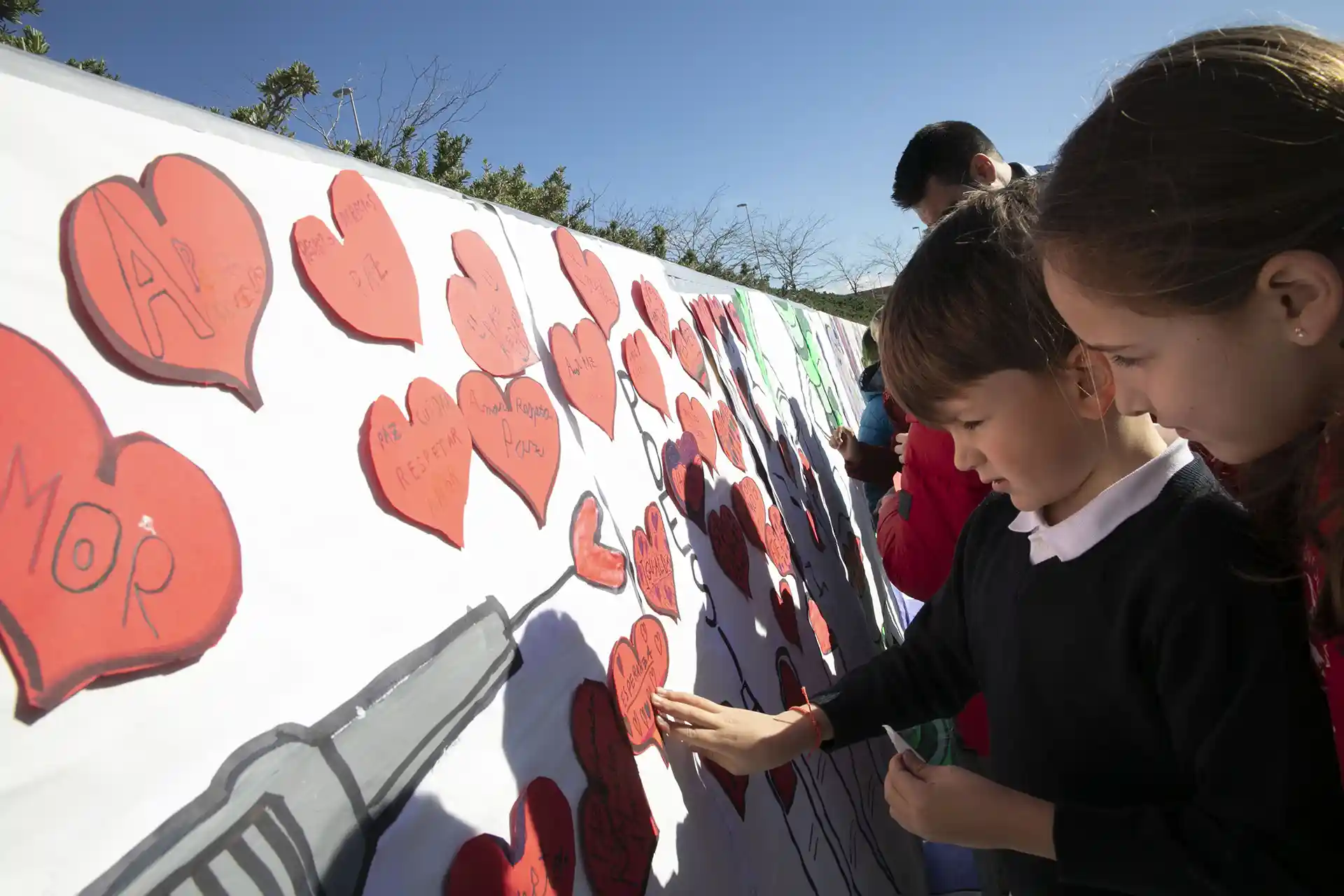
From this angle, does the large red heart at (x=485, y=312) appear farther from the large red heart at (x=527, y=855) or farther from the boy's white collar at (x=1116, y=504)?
the boy's white collar at (x=1116, y=504)

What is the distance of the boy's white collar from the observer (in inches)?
31.6

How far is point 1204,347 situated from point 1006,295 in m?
0.26

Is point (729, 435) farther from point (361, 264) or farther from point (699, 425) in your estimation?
point (361, 264)

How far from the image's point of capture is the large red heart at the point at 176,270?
490 mm

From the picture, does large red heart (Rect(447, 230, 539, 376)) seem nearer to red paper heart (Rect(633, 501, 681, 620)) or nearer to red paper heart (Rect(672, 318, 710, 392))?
red paper heart (Rect(633, 501, 681, 620))

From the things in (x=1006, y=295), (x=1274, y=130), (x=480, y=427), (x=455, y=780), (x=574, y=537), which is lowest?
(x=455, y=780)

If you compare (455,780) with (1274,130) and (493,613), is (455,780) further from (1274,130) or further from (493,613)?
(1274,130)

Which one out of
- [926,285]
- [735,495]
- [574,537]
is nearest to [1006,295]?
[926,285]

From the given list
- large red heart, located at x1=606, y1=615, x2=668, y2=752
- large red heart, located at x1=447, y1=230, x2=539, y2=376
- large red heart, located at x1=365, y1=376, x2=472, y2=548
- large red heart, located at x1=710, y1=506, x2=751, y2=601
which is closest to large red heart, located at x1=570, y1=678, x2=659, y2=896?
large red heart, located at x1=606, y1=615, x2=668, y2=752

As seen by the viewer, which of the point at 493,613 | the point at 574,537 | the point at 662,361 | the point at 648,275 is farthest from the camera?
the point at 648,275

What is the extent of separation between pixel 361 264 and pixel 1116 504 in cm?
78

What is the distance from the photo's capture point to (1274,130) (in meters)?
0.62

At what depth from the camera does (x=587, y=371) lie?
108 centimetres

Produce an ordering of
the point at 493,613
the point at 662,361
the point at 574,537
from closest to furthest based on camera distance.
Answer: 1. the point at 493,613
2. the point at 574,537
3. the point at 662,361
